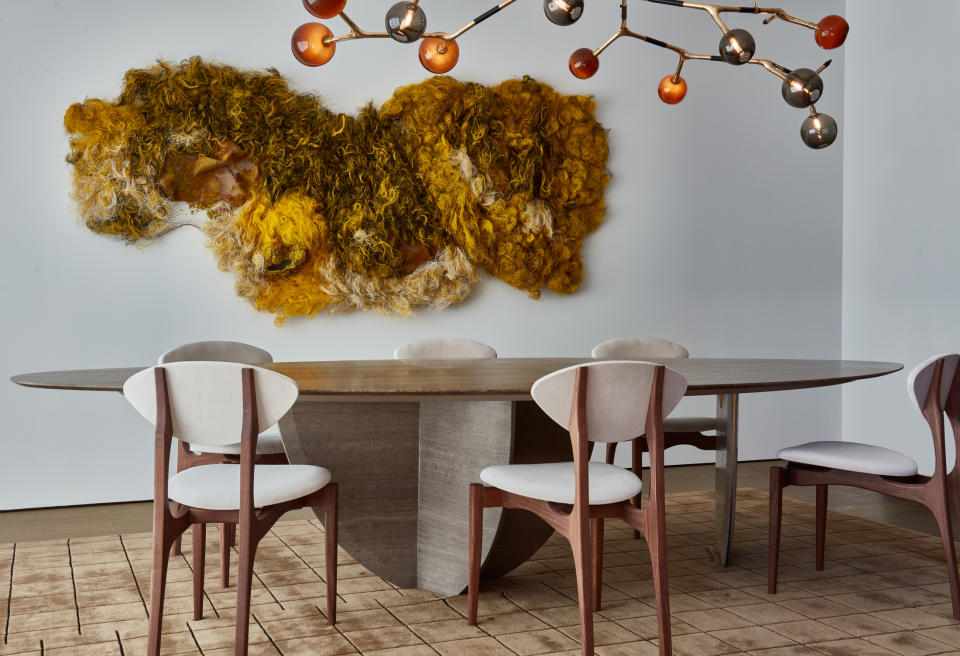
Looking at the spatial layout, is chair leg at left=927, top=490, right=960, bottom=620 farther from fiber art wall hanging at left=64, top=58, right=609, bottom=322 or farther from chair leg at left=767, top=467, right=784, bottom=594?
fiber art wall hanging at left=64, top=58, right=609, bottom=322

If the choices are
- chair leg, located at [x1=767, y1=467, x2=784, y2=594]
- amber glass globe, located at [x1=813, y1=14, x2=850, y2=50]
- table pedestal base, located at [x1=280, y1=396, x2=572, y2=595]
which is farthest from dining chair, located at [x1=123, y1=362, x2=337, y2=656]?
amber glass globe, located at [x1=813, y1=14, x2=850, y2=50]

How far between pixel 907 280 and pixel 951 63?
3.96 feet

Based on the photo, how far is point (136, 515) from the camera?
4098mm

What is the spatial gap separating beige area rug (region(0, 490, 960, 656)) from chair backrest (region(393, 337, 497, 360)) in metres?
0.83

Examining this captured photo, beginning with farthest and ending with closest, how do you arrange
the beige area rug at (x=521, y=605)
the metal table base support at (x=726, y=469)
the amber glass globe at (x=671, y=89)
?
the amber glass globe at (x=671, y=89) < the metal table base support at (x=726, y=469) < the beige area rug at (x=521, y=605)

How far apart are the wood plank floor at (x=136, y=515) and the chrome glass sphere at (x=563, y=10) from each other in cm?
253

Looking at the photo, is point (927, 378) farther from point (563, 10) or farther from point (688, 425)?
point (563, 10)

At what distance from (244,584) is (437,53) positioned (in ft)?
5.91

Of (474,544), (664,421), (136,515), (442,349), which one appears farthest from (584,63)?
(136,515)

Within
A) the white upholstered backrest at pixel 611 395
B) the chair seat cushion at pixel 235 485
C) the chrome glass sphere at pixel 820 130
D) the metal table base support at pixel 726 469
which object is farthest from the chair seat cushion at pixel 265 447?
the chrome glass sphere at pixel 820 130

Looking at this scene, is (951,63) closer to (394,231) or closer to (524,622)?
(394,231)

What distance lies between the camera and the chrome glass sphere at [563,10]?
2.63 m

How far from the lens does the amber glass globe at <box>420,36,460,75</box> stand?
2930 mm

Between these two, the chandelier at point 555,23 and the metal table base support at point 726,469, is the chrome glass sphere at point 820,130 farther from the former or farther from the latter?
the metal table base support at point 726,469
